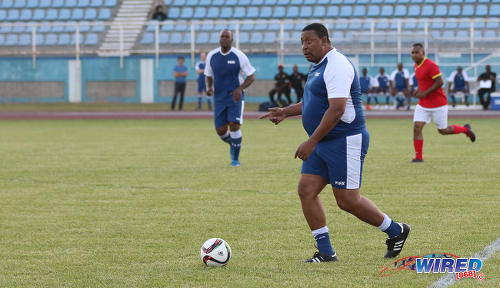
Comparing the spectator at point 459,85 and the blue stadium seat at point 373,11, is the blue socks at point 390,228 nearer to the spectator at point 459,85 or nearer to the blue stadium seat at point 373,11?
the spectator at point 459,85

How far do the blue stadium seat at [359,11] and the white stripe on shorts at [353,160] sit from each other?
32.9 m

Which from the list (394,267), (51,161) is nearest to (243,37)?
→ (51,161)

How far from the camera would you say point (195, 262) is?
258 inches

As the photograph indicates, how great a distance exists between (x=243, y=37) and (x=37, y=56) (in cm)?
978

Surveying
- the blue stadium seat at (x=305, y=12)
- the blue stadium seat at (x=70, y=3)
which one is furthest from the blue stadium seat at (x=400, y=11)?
the blue stadium seat at (x=70, y=3)

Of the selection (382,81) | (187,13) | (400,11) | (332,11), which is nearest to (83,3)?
(187,13)

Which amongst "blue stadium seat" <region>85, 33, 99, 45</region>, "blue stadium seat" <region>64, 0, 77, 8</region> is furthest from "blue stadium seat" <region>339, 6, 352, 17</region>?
"blue stadium seat" <region>64, 0, 77, 8</region>

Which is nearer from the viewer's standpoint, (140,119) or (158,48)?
(140,119)

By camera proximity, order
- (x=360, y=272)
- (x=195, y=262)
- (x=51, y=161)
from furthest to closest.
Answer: (x=51, y=161) → (x=195, y=262) → (x=360, y=272)

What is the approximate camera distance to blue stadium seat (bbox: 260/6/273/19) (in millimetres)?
39875

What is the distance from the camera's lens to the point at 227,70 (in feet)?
46.0

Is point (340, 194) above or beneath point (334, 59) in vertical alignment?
beneath

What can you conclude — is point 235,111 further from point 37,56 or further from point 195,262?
point 37,56

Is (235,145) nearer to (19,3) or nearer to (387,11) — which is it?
(387,11)
